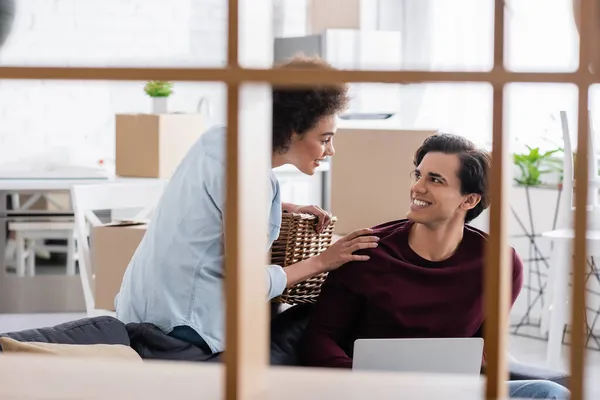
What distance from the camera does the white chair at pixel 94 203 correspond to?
3.23 meters

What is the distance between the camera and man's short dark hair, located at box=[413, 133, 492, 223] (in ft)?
8.48

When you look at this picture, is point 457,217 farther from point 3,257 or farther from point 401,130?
point 3,257

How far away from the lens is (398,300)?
93.7 inches

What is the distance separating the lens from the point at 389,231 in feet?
8.43

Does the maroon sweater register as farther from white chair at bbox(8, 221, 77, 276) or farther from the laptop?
white chair at bbox(8, 221, 77, 276)

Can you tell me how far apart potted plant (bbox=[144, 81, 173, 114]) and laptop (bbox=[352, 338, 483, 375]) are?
2601 millimetres

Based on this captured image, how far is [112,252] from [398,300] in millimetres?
1129

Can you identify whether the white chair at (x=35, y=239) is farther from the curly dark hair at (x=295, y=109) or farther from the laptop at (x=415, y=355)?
the laptop at (x=415, y=355)

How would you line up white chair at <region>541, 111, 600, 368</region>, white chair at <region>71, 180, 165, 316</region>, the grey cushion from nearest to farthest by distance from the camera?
the grey cushion
white chair at <region>71, 180, 165, 316</region>
white chair at <region>541, 111, 600, 368</region>

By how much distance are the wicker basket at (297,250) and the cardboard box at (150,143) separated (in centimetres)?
157

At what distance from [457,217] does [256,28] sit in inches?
72.9

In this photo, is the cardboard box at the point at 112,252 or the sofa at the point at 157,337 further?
the cardboard box at the point at 112,252

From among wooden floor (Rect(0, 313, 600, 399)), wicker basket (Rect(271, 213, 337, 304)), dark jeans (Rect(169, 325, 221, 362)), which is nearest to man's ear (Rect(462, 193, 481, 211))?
wicker basket (Rect(271, 213, 337, 304))

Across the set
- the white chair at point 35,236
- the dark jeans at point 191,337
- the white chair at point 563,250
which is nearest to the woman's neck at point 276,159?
the dark jeans at point 191,337
